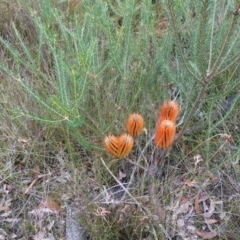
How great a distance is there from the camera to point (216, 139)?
1.78 meters

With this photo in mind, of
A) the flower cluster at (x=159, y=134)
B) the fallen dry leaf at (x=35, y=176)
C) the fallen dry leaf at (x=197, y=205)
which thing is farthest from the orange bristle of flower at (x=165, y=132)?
the fallen dry leaf at (x=35, y=176)

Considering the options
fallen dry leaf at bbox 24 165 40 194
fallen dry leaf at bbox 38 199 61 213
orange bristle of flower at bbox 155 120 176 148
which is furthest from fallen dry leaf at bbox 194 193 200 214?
fallen dry leaf at bbox 24 165 40 194

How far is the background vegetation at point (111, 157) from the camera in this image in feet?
4.82

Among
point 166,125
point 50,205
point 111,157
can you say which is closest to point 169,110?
point 166,125

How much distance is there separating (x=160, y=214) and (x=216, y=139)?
1.58 feet

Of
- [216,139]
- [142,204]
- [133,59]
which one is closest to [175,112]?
[142,204]

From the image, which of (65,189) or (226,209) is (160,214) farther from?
(65,189)

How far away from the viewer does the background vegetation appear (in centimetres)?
147

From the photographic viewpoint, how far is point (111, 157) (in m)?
1.64

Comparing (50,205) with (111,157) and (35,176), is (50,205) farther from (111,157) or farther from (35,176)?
(111,157)

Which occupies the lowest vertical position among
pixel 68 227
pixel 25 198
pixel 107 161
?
pixel 68 227

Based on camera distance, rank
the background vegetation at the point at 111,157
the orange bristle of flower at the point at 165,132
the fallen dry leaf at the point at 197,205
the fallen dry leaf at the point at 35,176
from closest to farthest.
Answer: the orange bristle of flower at the point at 165,132
the background vegetation at the point at 111,157
the fallen dry leaf at the point at 197,205
the fallen dry leaf at the point at 35,176

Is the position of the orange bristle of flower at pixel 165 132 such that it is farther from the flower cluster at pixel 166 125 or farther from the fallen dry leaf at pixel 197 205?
the fallen dry leaf at pixel 197 205

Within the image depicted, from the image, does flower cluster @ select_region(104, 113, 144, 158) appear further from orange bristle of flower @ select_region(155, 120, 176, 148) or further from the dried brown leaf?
the dried brown leaf
